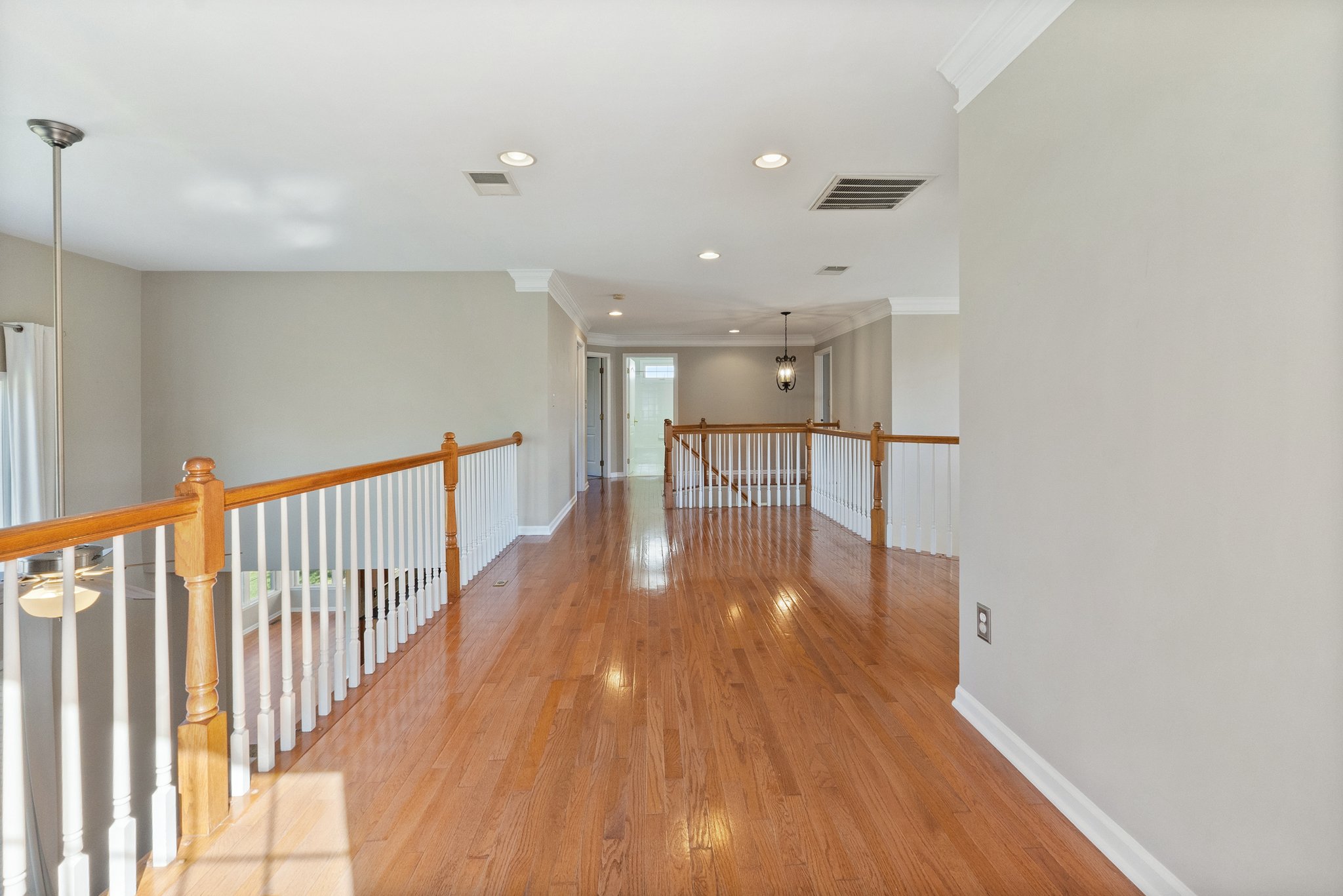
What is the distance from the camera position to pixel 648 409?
450 inches

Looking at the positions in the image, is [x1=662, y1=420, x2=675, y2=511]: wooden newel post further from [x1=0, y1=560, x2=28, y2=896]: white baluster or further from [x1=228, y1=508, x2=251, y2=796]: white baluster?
[x1=0, y1=560, x2=28, y2=896]: white baluster

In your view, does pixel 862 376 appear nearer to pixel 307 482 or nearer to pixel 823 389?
pixel 823 389

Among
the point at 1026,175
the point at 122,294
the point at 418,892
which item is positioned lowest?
the point at 418,892

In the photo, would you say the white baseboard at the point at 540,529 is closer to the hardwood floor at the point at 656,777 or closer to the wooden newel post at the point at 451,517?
the wooden newel post at the point at 451,517

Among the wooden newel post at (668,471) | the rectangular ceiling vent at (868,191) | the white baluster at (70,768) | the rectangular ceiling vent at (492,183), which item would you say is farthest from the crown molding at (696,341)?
the white baluster at (70,768)

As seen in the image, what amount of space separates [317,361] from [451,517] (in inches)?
108

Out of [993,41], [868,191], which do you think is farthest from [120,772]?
[868,191]

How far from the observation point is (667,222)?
4164 millimetres

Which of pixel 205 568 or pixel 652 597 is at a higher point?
pixel 205 568

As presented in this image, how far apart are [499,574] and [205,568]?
2.77 metres

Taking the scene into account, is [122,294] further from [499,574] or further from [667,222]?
[667,222]

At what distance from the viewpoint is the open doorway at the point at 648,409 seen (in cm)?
1109

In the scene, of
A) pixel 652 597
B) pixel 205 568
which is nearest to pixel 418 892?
pixel 205 568

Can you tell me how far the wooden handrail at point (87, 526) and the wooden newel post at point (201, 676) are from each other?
0.16 feet
